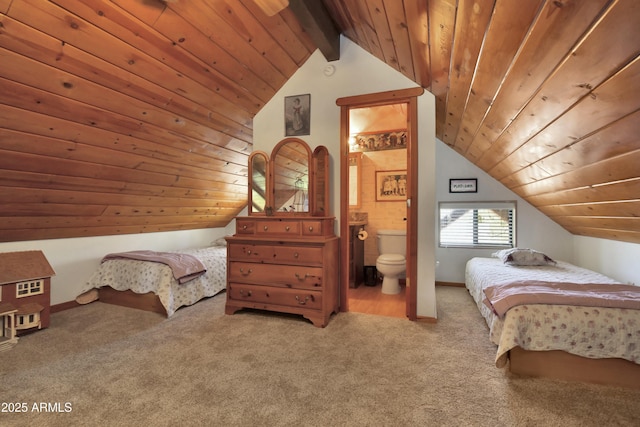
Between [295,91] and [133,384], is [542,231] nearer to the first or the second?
[295,91]

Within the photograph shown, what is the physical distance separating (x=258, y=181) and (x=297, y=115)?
81 cm

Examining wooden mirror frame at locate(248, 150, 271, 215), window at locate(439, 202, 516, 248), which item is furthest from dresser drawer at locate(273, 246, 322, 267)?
window at locate(439, 202, 516, 248)

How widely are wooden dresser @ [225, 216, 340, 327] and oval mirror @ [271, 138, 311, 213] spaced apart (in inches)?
10.7

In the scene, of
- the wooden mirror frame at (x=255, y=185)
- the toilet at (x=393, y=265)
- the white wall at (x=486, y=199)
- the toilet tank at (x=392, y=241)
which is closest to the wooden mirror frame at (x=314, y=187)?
the wooden mirror frame at (x=255, y=185)

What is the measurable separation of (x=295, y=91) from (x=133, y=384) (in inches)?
111

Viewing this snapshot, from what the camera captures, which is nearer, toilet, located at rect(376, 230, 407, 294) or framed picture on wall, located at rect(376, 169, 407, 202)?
toilet, located at rect(376, 230, 407, 294)

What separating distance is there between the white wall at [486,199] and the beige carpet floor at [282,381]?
5.00 ft

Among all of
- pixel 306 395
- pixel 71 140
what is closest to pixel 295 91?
pixel 71 140

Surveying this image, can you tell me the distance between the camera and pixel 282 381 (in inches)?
68.1

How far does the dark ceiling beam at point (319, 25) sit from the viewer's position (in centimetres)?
222

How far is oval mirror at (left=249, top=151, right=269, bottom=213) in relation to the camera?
3.08 m

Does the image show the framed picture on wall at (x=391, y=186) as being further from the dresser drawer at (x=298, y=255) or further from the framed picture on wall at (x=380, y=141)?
the dresser drawer at (x=298, y=255)

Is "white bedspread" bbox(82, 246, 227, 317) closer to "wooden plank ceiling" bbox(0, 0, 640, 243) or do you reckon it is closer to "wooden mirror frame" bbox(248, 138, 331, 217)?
"wooden plank ceiling" bbox(0, 0, 640, 243)

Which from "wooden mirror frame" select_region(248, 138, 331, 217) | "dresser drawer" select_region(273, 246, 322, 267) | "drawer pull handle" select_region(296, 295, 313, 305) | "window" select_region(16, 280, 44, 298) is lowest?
"drawer pull handle" select_region(296, 295, 313, 305)
